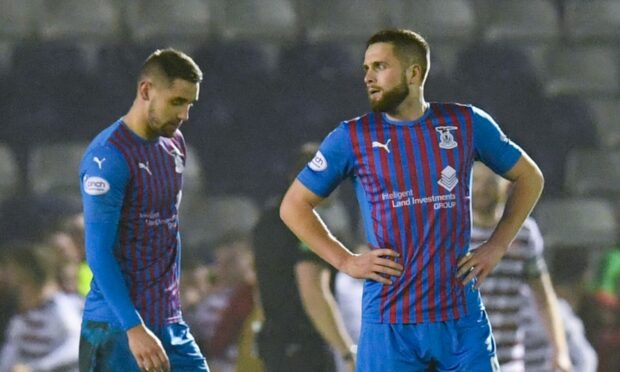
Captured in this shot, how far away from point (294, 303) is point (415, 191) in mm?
2286

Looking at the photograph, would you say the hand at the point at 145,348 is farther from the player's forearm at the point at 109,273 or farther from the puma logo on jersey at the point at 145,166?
the puma logo on jersey at the point at 145,166

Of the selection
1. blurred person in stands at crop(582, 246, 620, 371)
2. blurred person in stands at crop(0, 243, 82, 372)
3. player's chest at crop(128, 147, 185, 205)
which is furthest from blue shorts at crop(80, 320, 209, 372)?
blurred person in stands at crop(582, 246, 620, 371)

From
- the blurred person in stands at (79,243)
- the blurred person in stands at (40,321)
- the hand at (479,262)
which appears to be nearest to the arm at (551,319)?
the hand at (479,262)

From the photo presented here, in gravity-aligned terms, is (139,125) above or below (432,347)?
above

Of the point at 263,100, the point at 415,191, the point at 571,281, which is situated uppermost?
the point at 263,100

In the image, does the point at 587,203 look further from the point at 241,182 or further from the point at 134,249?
the point at 134,249

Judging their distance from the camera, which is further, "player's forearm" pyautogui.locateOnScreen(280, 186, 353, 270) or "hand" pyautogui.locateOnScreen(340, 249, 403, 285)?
"player's forearm" pyautogui.locateOnScreen(280, 186, 353, 270)

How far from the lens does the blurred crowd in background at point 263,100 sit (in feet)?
28.1

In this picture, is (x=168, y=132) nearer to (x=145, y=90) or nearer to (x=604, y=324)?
(x=145, y=90)

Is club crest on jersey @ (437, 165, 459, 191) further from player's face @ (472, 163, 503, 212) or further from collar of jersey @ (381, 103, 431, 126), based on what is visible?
player's face @ (472, 163, 503, 212)

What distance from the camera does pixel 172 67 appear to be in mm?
4277

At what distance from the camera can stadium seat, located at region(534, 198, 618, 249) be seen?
9266 millimetres

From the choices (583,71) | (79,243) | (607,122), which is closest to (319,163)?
(79,243)

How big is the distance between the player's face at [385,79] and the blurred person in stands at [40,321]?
3021mm
